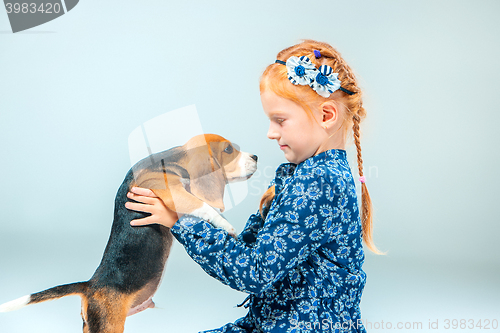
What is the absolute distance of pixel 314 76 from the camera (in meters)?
1.79

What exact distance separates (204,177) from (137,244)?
41 centimetres

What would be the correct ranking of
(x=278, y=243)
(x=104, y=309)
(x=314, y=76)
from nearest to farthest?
1. (x=278, y=243)
2. (x=314, y=76)
3. (x=104, y=309)

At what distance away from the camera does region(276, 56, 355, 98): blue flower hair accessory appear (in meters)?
1.79

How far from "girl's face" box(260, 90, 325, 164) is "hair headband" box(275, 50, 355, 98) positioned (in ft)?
0.30

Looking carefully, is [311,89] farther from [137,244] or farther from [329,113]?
[137,244]

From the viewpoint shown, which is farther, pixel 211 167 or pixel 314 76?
pixel 211 167

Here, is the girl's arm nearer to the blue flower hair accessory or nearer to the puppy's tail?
the puppy's tail

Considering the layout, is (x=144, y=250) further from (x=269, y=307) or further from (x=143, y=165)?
(x=269, y=307)

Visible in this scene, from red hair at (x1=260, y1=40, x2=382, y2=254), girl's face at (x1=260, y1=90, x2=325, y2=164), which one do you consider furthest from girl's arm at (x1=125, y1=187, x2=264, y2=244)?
red hair at (x1=260, y1=40, x2=382, y2=254)

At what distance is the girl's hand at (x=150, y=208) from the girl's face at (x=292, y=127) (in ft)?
1.71

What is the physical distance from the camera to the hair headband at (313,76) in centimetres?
179

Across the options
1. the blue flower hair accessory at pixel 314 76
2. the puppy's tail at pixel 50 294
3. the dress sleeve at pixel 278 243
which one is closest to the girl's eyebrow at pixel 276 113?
the blue flower hair accessory at pixel 314 76

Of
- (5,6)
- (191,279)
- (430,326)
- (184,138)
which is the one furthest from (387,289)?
(5,6)

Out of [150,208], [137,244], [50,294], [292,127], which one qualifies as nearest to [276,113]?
[292,127]
